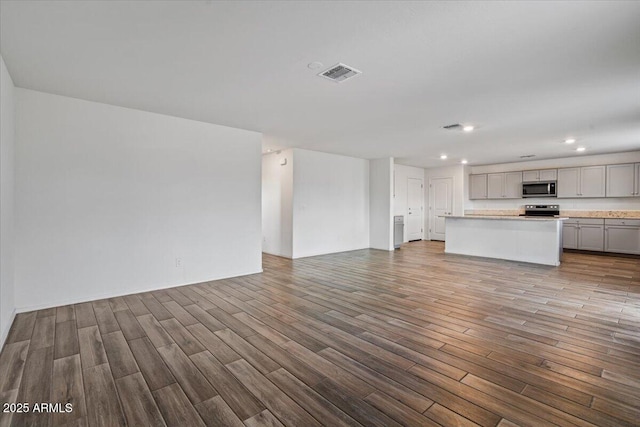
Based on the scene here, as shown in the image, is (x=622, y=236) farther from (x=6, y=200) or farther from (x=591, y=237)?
(x=6, y=200)

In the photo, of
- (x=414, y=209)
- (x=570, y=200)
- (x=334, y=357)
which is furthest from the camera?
(x=414, y=209)

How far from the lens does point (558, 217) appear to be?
6891mm

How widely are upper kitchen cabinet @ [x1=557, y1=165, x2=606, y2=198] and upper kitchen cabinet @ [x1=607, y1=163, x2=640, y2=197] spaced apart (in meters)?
0.12

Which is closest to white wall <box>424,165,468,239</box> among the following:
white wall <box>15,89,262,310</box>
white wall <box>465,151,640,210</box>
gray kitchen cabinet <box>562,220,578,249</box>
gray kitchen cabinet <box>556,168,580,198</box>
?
white wall <box>465,151,640,210</box>

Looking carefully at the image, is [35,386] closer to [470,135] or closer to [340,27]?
[340,27]

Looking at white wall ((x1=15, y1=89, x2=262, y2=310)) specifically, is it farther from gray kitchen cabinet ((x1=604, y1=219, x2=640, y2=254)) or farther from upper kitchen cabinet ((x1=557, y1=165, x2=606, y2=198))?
gray kitchen cabinet ((x1=604, y1=219, x2=640, y2=254))

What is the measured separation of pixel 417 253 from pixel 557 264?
9.05 feet

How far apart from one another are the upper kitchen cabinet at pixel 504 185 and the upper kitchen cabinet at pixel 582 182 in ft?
3.09

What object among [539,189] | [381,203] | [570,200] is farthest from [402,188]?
[570,200]

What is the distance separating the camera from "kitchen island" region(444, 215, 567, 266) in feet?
19.7

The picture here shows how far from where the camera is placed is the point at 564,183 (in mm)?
7895

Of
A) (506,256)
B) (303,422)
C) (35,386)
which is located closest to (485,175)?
(506,256)

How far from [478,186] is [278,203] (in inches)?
254

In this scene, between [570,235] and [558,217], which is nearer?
[558,217]
